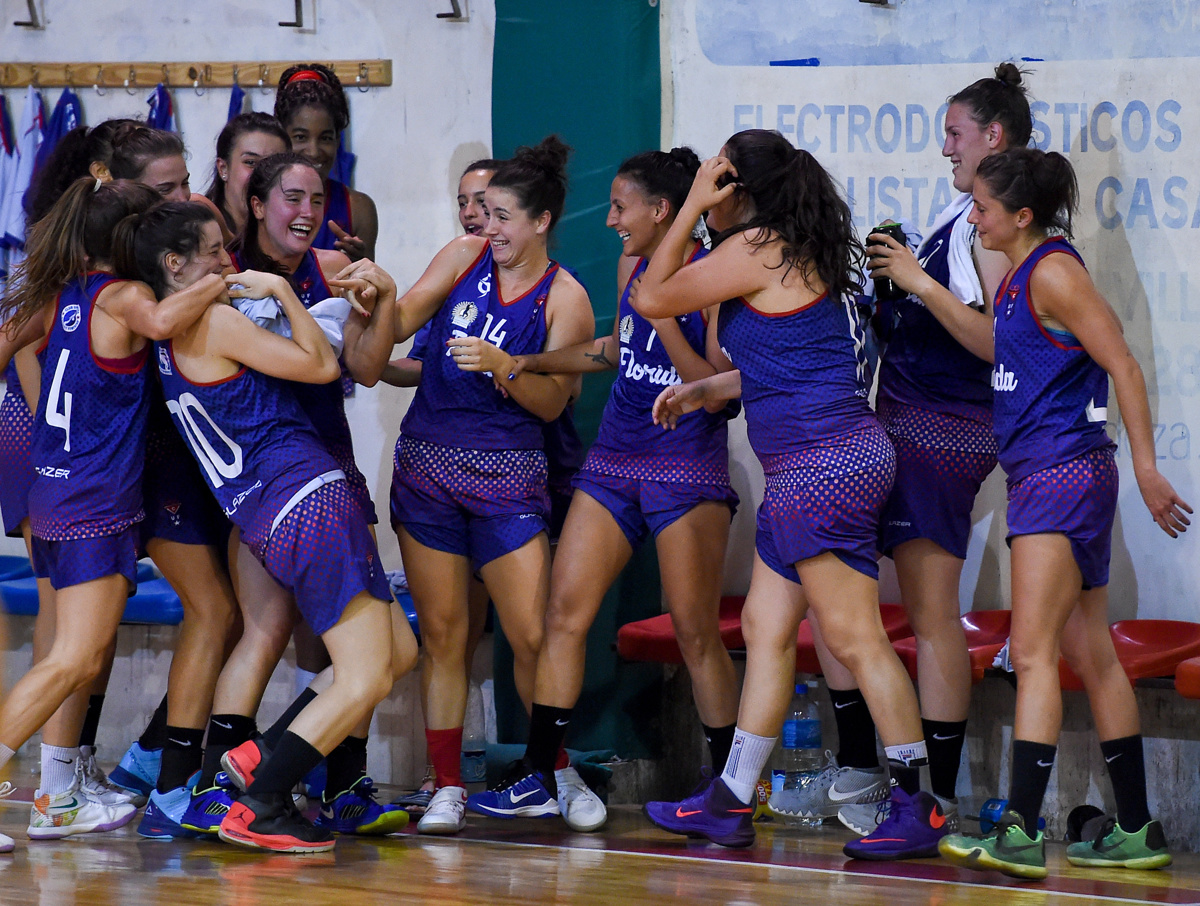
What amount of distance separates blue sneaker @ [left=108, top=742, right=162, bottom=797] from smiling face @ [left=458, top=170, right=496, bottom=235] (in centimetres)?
181

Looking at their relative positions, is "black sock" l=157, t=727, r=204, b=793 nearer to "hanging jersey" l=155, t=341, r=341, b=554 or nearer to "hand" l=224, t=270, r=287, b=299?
"hanging jersey" l=155, t=341, r=341, b=554

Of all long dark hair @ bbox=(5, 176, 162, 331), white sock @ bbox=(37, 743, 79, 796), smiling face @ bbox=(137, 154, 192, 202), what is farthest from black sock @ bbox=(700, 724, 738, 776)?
smiling face @ bbox=(137, 154, 192, 202)

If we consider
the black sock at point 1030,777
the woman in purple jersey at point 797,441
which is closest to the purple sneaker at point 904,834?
the woman in purple jersey at point 797,441

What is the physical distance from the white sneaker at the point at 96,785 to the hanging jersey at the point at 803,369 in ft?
6.59

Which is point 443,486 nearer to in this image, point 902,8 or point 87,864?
point 87,864

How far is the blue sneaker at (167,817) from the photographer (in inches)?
152

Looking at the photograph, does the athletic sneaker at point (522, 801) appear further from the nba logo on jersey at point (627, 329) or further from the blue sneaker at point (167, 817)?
the nba logo on jersey at point (627, 329)

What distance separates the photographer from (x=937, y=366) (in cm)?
404

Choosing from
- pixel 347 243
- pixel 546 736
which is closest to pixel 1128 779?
pixel 546 736

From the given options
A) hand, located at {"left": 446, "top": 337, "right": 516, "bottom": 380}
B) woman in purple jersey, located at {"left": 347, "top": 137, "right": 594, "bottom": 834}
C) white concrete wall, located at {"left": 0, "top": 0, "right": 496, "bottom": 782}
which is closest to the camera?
hand, located at {"left": 446, "top": 337, "right": 516, "bottom": 380}

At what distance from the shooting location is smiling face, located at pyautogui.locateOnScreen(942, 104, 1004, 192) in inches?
158

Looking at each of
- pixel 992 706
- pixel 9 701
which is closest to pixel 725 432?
pixel 992 706

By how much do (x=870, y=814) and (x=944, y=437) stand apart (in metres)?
1.00

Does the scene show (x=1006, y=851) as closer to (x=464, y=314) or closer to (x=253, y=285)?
(x=464, y=314)
